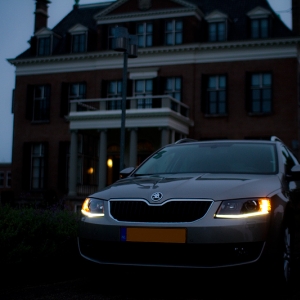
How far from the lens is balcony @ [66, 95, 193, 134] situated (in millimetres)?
26797

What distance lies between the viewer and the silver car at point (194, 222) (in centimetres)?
519

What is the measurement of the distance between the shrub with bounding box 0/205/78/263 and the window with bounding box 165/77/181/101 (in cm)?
2289

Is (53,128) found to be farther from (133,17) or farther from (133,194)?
(133,194)

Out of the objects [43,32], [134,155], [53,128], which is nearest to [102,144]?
[134,155]

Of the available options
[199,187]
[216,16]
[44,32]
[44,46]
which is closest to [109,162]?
[44,46]

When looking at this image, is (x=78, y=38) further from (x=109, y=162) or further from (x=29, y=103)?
(x=109, y=162)

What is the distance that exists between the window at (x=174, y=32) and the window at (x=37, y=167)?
9.85 meters

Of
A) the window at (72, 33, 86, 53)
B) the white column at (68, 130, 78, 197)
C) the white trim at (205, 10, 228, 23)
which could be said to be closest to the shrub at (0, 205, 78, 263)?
the white column at (68, 130, 78, 197)

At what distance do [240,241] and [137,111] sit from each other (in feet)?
72.8

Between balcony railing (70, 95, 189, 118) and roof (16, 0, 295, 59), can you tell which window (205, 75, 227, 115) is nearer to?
balcony railing (70, 95, 189, 118)

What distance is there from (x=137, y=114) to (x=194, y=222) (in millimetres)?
22144

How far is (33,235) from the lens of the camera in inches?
265

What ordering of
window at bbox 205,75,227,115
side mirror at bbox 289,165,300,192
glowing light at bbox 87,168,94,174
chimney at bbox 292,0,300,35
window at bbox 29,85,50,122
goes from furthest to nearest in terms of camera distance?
window at bbox 29,85,50,122 → glowing light at bbox 87,168,94,174 → chimney at bbox 292,0,300,35 → window at bbox 205,75,227,115 → side mirror at bbox 289,165,300,192

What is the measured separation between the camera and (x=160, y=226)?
5.27 metres
